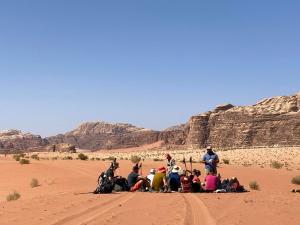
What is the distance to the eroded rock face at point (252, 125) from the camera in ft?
237

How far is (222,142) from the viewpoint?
79000mm

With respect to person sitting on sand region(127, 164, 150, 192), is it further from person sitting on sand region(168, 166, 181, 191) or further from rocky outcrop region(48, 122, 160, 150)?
rocky outcrop region(48, 122, 160, 150)

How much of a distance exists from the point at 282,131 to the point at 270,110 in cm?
595

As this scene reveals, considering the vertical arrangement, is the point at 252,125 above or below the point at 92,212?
above

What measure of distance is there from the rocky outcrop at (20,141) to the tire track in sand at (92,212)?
338 feet

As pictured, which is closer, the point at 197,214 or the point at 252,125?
the point at 197,214

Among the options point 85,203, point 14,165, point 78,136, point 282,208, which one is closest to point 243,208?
point 282,208

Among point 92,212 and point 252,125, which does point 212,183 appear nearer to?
point 92,212

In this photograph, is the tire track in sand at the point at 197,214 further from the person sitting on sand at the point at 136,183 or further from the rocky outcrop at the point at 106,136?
the rocky outcrop at the point at 106,136

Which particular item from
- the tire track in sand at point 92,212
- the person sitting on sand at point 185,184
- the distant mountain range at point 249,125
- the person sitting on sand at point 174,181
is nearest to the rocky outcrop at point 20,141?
the distant mountain range at point 249,125

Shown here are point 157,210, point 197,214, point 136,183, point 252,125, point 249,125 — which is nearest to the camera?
point 197,214

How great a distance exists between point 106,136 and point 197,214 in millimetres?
135903

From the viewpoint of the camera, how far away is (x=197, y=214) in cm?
1091

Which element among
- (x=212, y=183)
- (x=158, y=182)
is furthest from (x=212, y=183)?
(x=158, y=182)
